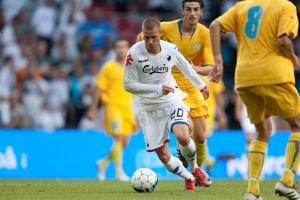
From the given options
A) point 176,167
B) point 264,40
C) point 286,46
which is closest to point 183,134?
point 176,167

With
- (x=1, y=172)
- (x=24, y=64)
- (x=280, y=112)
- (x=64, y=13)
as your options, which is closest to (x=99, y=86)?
(x=1, y=172)

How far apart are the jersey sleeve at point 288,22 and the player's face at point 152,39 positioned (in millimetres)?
2334

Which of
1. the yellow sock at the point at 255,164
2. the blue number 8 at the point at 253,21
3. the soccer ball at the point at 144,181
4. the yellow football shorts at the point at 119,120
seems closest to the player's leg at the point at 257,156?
the yellow sock at the point at 255,164

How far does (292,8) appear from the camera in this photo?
9.19 meters

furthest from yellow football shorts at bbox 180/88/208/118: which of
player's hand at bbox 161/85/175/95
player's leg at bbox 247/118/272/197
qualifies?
player's leg at bbox 247/118/272/197

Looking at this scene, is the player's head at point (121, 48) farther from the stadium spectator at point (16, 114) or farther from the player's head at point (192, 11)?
the player's head at point (192, 11)

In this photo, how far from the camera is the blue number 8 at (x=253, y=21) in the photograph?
921 cm

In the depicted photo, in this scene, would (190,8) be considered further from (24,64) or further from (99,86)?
(24,64)

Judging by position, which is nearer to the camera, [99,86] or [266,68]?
[266,68]

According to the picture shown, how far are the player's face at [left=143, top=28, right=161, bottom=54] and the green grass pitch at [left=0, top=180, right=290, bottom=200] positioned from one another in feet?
6.06

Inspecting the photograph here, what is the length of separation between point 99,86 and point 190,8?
527 centimetres

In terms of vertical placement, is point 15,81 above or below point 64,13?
below

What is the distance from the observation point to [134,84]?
11273 millimetres

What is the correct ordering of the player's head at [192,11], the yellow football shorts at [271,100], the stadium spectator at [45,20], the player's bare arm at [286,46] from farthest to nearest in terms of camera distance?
the stadium spectator at [45,20] < the player's head at [192,11] < the yellow football shorts at [271,100] < the player's bare arm at [286,46]
